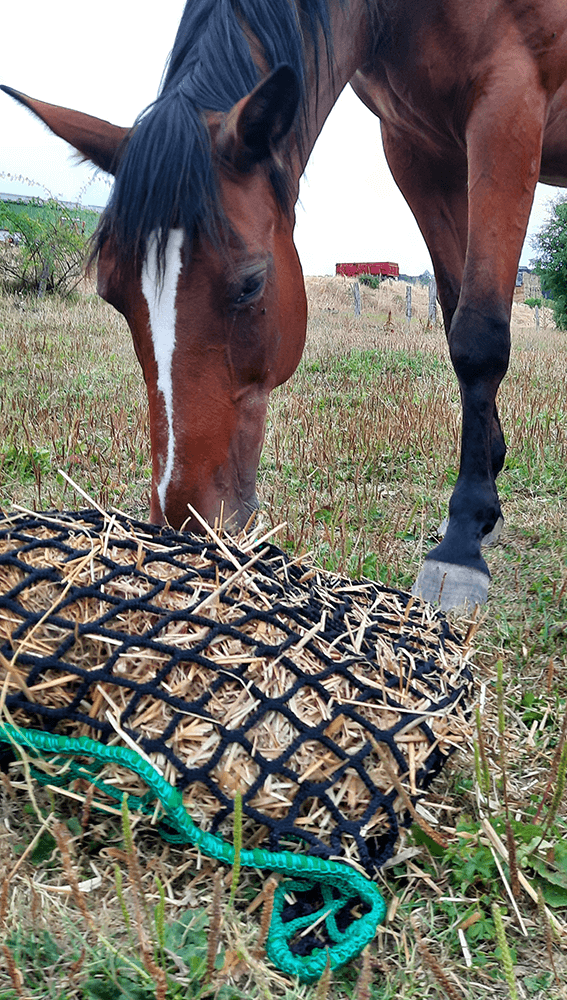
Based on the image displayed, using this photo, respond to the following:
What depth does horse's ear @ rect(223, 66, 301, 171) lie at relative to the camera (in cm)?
199

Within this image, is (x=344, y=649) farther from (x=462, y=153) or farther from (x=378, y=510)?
(x=462, y=153)

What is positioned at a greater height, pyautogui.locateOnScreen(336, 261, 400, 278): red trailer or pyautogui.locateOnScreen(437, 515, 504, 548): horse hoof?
pyautogui.locateOnScreen(336, 261, 400, 278): red trailer

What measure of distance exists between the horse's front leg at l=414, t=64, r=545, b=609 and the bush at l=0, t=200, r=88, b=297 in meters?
9.64

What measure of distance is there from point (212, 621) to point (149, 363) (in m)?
0.95

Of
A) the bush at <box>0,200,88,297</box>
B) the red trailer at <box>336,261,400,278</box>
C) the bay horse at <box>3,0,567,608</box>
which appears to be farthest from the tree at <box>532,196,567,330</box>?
the red trailer at <box>336,261,400,278</box>

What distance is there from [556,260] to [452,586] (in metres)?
19.9

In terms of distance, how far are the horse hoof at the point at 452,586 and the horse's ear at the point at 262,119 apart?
152 cm

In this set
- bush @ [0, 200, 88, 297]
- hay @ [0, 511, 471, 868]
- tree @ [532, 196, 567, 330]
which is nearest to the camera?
hay @ [0, 511, 471, 868]

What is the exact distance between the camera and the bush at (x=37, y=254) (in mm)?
11102

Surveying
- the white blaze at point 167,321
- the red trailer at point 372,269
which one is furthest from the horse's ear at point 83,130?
the red trailer at point 372,269

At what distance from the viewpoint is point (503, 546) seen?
3182 mm

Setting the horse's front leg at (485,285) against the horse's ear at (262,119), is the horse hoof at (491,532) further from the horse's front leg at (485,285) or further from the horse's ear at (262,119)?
the horse's ear at (262,119)

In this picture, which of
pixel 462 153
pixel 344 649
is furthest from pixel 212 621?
pixel 462 153

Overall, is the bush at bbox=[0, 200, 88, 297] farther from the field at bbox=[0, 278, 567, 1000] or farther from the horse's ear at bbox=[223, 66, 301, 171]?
the horse's ear at bbox=[223, 66, 301, 171]
